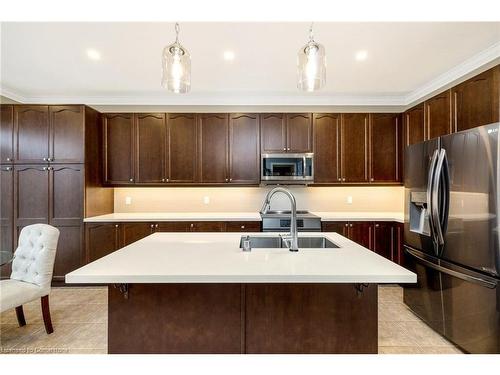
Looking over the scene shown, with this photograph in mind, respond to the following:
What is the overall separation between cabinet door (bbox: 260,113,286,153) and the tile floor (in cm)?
224

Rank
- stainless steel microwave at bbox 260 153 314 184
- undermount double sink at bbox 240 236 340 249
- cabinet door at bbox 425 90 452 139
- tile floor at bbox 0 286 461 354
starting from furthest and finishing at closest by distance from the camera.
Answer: stainless steel microwave at bbox 260 153 314 184
cabinet door at bbox 425 90 452 139
tile floor at bbox 0 286 461 354
undermount double sink at bbox 240 236 340 249

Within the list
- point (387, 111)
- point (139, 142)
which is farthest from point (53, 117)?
point (387, 111)

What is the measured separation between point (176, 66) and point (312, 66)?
744 mm

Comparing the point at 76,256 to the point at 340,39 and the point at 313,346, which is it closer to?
the point at 313,346

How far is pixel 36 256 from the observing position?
2354mm

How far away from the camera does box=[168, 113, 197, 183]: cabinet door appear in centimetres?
394

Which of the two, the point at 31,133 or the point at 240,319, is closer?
the point at 240,319

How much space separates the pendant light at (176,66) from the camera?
1.59m

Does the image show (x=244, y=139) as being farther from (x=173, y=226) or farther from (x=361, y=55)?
(x=361, y=55)

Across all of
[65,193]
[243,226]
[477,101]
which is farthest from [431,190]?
[65,193]

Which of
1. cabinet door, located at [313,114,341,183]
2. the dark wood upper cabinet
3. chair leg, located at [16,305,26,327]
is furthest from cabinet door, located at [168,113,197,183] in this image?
the dark wood upper cabinet

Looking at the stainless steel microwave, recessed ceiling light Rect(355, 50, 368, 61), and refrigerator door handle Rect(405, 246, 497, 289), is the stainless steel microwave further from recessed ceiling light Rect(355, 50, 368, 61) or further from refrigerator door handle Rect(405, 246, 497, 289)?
refrigerator door handle Rect(405, 246, 497, 289)

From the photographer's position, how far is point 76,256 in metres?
3.56

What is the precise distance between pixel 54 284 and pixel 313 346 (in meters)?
3.48
